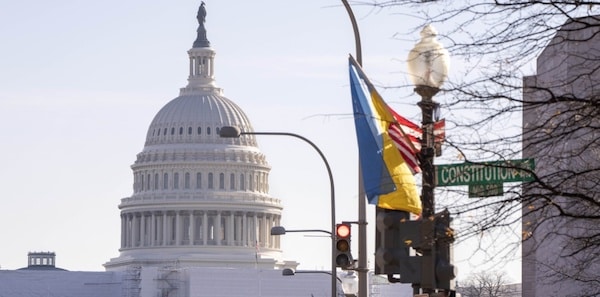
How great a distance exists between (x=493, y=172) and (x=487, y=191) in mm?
275

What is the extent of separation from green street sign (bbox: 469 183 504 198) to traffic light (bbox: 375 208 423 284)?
0.96 meters

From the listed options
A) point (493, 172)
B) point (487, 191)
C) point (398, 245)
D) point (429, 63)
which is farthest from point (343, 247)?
point (487, 191)

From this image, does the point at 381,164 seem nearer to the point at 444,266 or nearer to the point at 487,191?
the point at 444,266

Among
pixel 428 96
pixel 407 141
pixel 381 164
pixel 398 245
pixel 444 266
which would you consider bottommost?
pixel 444 266

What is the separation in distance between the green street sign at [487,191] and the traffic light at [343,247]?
1187 cm

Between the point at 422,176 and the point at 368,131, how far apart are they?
101 centimetres

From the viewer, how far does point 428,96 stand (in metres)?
20.6

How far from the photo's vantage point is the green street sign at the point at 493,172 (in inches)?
754

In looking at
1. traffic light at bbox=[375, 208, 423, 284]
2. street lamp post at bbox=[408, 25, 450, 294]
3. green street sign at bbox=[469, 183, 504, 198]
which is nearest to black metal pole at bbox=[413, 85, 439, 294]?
street lamp post at bbox=[408, 25, 450, 294]

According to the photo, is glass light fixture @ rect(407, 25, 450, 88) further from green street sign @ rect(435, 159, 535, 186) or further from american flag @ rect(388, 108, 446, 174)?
→ green street sign @ rect(435, 159, 535, 186)

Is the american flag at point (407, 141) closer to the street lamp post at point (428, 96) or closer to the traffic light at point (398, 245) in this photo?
the street lamp post at point (428, 96)

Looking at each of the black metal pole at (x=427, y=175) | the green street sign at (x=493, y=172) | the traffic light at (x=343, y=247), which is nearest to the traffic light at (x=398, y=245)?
the black metal pole at (x=427, y=175)

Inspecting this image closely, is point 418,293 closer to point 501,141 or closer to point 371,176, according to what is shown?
point 371,176

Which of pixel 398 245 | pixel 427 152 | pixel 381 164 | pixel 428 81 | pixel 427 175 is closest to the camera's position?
pixel 427 152
